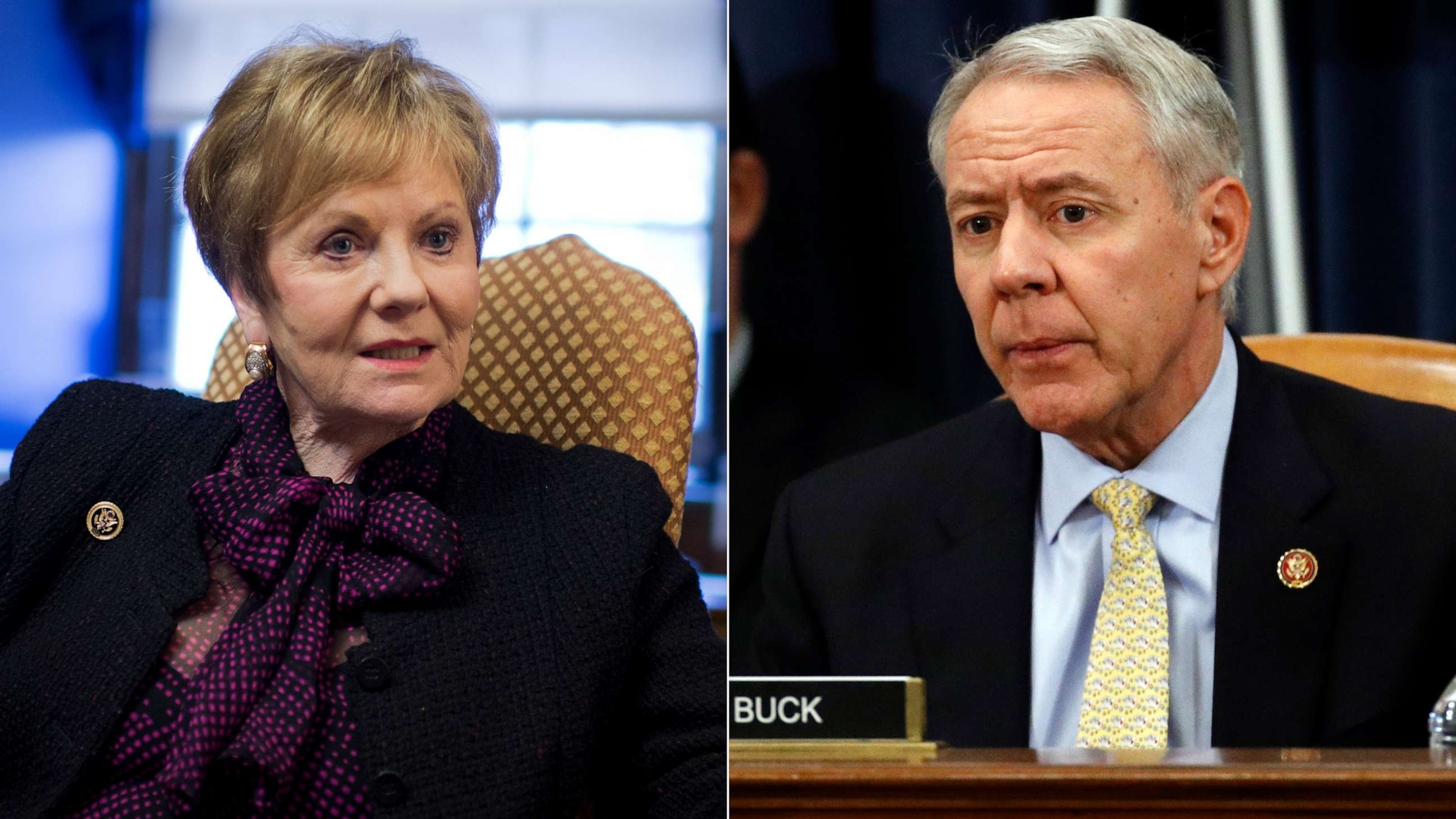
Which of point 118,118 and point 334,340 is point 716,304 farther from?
point 118,118

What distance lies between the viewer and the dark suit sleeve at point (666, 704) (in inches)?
50.9

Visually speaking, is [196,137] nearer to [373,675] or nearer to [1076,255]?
[373,675]

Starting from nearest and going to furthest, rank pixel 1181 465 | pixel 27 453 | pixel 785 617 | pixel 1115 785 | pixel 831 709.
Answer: pixel 1115 785, pixel 831 709, pixel 27 453, pixel 1181 465, pixel 785 617

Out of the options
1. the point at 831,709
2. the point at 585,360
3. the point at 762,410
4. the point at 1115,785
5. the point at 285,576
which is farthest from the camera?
the point at 762,410

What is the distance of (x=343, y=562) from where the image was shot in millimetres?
1276

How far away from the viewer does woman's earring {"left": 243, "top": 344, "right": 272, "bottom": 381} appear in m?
1.41

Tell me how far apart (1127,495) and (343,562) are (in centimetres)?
Answer: 97

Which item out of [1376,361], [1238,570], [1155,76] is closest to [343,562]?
[1238,570]

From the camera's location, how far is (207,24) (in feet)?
5.12

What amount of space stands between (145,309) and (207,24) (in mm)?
348

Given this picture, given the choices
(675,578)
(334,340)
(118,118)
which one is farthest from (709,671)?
(118,118)

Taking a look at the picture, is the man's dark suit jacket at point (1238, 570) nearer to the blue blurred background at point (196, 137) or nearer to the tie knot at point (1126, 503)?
the tie knot at point (1126, 503)

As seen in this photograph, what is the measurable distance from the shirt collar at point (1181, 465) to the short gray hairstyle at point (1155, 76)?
0.14m

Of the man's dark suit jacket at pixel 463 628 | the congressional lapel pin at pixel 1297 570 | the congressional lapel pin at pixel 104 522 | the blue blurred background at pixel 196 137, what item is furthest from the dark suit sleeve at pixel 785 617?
the congressional lapel pin at pixel 104 522
